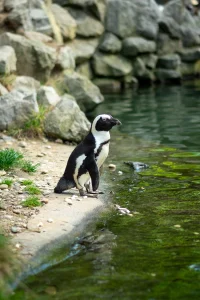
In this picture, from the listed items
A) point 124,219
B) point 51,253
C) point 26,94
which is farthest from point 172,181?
point 26,94

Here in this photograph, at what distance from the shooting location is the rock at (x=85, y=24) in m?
23.8

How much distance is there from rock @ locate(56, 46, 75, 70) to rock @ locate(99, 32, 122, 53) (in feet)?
19.7

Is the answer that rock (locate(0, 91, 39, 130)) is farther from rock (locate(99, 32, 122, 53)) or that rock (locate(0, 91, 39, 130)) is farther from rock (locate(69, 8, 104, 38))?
rock (locate(99, 32, 122, 53))

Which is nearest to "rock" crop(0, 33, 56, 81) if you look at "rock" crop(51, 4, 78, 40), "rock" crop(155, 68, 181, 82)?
"rock" crop(51, 4, 78, 40)

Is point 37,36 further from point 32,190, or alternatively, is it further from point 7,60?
point 32,190

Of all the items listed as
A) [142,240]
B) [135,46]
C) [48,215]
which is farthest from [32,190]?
[135,46]

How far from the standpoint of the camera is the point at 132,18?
2506cm

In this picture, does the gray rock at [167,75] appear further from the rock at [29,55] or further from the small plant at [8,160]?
the small plant at [8,160]

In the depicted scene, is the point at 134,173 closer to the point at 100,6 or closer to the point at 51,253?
the point at 51,253

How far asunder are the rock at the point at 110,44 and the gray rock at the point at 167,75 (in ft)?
7.44

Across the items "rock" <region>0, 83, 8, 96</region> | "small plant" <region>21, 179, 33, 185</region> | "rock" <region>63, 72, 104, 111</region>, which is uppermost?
"rock" <region>0, 83, 8, 96</region>

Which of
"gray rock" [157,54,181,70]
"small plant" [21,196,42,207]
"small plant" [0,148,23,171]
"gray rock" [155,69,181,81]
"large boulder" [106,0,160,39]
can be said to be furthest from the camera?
Answer: "gray rock" [155,69,181,81]

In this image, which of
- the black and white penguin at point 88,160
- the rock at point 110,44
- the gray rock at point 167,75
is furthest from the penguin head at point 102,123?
the gray rock at point 167,75

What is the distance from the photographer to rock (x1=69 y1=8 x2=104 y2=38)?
23844 millimetres
